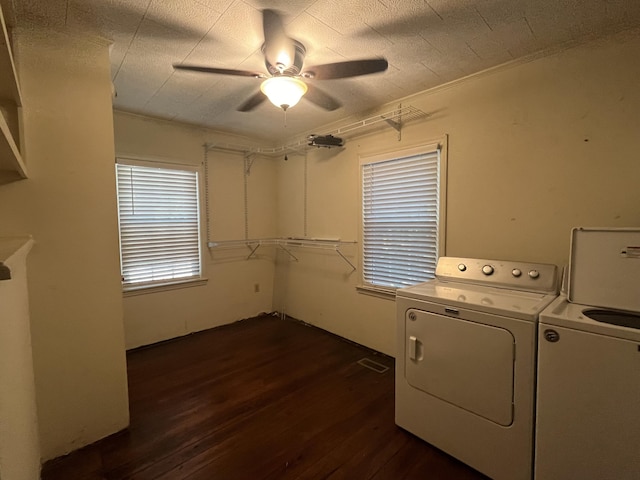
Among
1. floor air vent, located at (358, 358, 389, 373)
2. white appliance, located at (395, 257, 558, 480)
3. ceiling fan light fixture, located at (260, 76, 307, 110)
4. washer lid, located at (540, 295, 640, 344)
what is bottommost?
floor air vent, located at (358, 358, 389, 373)

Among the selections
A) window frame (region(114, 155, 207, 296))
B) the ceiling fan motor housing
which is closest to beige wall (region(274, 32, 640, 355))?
the ceiling fan motor housing

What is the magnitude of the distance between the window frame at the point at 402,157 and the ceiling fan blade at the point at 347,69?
98 centimetres

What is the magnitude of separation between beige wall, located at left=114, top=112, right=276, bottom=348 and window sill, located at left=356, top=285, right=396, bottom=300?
5.17 ft

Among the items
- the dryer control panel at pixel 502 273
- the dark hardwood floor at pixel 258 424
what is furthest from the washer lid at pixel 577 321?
the dark hardwood floor at pixel 258 424

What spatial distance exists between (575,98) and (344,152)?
1882 mm

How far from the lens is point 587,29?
5.41 ft

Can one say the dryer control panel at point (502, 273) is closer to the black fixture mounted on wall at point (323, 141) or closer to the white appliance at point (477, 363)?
the white appliance at point (477, 363)

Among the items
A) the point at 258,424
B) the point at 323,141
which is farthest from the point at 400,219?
the point at 258,424

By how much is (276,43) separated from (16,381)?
1.86 meters

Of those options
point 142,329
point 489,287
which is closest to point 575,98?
point 489,287

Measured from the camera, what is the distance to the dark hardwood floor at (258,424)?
→ 1613mm

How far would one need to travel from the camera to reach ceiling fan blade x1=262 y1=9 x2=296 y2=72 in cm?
148

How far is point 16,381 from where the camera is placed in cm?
110

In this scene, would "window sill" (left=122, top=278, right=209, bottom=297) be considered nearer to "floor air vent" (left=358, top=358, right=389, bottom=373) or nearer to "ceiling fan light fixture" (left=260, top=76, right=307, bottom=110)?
"floor air vent" (left=358, top=358, right=389, bottom=373)
